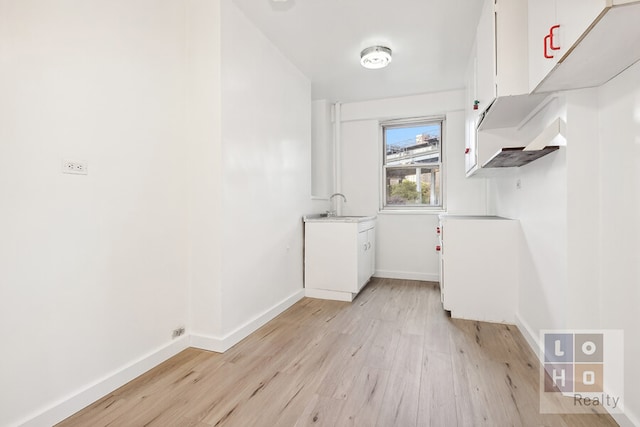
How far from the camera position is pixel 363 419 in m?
1.36

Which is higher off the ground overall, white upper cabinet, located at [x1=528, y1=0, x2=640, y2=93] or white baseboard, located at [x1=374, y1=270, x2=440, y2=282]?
white upper cabinet, located at [x1=528, y1=0, x2=640, y2=93]

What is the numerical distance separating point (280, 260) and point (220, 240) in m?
0.91

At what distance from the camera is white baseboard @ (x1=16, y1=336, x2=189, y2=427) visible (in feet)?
4.27

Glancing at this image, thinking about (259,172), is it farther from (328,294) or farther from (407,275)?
(407,275)

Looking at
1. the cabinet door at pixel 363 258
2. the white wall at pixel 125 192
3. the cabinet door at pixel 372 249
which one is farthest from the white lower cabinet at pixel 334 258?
the white wall at pixel 125 192

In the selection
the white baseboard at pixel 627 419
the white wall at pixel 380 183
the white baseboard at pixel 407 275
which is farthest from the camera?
the white baseboard at pixel 407 275

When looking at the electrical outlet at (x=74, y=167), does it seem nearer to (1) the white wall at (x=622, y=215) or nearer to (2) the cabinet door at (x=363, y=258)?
(2) the cabinet door at (x=363, y=258)

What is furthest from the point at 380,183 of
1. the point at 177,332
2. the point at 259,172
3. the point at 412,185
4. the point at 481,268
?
the point at 177,332

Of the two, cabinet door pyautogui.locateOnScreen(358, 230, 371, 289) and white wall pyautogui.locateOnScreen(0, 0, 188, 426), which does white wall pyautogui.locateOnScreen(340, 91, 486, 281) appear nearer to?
cabinet door pyautogui.locateOnScreen(358, 230, 371, 289)

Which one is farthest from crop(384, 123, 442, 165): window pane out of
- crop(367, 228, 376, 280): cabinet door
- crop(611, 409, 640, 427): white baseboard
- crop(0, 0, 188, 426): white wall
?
crop(611, 409, 640, 427): white baseboard

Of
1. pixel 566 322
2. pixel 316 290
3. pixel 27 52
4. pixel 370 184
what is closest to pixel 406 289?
pixel 316 290

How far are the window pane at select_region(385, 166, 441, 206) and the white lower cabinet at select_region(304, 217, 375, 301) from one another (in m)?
1.17

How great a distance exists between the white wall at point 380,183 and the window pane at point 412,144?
0.62 ft

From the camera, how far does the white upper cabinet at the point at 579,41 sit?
3.12 ft
